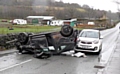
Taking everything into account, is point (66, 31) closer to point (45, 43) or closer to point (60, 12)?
point (45, 43)

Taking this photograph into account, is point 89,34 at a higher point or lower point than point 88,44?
higher

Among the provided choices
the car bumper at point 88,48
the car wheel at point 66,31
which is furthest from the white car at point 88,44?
the car wheel at point 66,31

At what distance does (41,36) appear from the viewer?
1423 cm

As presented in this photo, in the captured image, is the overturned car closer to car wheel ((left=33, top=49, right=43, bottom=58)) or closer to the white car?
car wheel ((left=33, top=49, right=43, bottom=58))

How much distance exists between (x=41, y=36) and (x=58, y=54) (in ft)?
5.71

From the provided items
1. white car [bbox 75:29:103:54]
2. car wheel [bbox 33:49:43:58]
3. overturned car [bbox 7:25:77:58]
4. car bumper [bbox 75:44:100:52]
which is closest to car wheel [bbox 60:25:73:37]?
overturned car [bbox 7:25:77:58]

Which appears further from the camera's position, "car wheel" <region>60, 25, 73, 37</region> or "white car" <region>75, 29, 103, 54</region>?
"car wheel" <region>60, 25, 73, 37</region>

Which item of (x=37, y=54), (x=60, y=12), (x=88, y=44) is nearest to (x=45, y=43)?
(x=37, y=54)

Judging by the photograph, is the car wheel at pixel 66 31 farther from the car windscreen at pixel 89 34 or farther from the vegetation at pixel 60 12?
the vegetation at pixel 60 12

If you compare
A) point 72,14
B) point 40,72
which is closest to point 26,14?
point 72,14

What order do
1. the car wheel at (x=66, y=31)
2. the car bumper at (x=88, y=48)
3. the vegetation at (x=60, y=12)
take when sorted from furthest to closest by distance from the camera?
the vegetation at (x=60, y=12)
the car wheel at (x=66, y=31)
the car bumper at (x=88, y=48)

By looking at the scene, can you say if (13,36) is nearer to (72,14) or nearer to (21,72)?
(21,72)

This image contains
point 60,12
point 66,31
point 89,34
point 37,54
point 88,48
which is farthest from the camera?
point 60,12

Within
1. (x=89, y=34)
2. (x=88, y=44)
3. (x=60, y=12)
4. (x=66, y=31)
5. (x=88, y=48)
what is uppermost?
(x=60, y=12)
